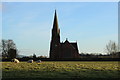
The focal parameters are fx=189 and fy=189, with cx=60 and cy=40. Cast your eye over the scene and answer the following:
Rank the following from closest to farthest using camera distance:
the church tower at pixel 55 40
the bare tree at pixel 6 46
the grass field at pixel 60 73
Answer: the grass field at pixel 60 73 < the bare tree at pixel 6 46 < the church tower at pixel 55 40

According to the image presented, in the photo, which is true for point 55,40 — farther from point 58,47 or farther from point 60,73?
point 60,73

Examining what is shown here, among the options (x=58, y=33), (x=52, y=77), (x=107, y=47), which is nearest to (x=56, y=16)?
(x=58, y=33)

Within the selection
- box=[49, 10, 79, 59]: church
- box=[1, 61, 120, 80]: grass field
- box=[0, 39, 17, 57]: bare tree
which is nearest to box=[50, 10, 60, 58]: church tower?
box=[49, 10, 79, 59]: church

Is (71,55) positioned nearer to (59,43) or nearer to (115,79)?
(59,43)

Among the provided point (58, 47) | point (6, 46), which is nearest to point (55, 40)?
point (58, 47)

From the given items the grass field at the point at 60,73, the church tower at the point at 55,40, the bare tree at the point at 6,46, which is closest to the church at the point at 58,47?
the church tower at the point at 55,40

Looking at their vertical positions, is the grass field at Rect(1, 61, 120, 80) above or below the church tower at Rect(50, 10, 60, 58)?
below

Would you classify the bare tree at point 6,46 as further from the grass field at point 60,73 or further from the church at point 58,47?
the grass field at point 60,73

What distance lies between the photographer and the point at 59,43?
288 feet

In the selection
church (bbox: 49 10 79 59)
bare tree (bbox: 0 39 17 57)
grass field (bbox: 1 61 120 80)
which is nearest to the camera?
grass field (bbox: 1 61 120 80)

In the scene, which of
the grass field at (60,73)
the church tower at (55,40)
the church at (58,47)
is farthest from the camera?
the church tower at (55,40)

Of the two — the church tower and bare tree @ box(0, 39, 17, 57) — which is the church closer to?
the church tower

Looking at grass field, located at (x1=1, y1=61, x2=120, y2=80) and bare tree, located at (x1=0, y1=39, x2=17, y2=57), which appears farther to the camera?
bare tree, located at (x1=0, y1=39, x2=17, y2=57)

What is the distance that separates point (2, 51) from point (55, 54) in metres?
25.5
